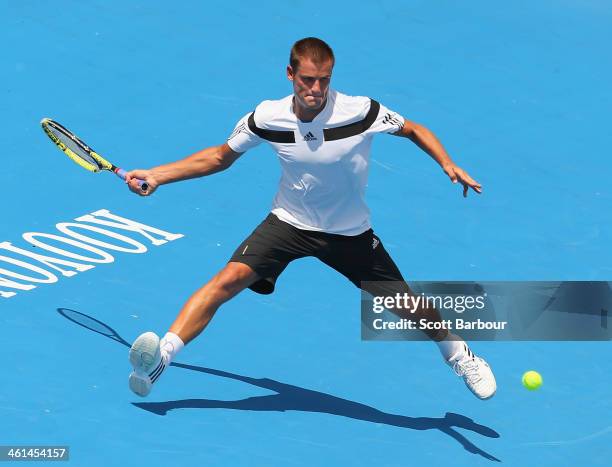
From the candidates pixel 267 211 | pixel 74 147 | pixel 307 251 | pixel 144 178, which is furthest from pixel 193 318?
pixel 267 211

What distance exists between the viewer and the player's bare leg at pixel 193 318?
11.8 m

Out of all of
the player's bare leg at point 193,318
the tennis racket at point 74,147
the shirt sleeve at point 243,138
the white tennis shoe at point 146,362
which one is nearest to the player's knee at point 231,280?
the player's bare leg at point 193,318

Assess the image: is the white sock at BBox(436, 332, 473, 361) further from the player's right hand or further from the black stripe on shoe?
the player's right hand

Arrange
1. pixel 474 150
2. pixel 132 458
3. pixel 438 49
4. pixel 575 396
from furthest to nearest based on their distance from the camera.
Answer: pixel 438 49
pixel 474 150
pixel 575 396
pixel 132 458

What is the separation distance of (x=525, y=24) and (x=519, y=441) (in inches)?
325

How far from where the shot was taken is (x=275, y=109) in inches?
474

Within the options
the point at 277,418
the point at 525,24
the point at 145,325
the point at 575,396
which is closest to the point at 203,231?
the point at 145,325

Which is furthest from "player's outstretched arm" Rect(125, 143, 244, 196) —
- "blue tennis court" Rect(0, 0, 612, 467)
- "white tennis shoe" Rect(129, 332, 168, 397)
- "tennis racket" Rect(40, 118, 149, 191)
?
"blue tennis court" Rect(0, 0, 612, 467)

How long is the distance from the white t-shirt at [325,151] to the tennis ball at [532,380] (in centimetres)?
179

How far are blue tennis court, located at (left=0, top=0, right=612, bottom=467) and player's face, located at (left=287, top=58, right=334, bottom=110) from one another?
97.5 inches

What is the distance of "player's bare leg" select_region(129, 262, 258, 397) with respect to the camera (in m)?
11.8

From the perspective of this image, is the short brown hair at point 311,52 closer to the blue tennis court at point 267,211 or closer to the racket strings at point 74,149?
the racket strings at point 74,149

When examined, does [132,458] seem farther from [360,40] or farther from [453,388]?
[360,40]

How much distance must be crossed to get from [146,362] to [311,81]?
2.38m
